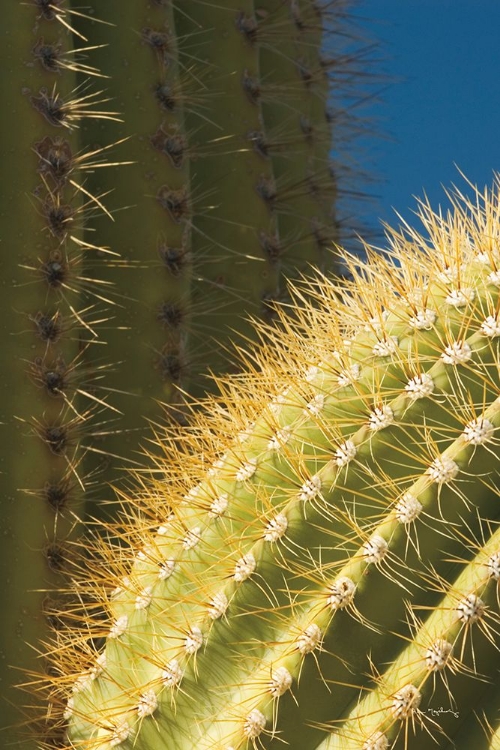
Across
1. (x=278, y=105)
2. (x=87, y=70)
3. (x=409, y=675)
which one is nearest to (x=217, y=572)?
(x=409, y=675)

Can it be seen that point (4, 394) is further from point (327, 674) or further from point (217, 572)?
point (327, 674)

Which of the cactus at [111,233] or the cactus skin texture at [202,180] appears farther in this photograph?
the cactus skin texture at [202,180]

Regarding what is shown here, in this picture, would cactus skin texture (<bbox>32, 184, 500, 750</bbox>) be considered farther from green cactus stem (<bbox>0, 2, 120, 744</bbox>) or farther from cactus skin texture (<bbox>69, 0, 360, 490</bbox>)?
cactus skin texture (<bbox>69, 0, 360, 490</bbox>)
